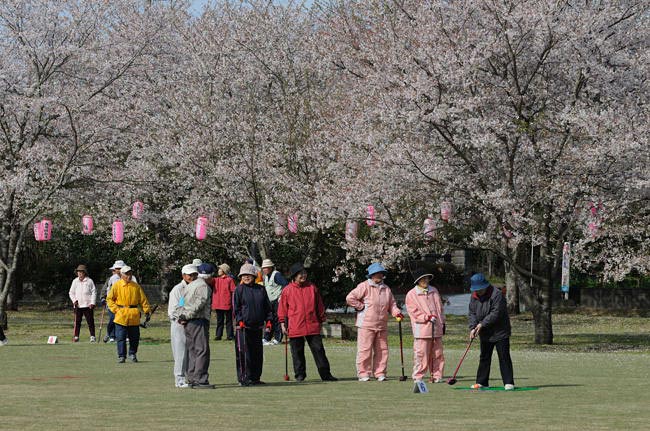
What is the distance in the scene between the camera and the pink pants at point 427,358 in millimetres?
16516

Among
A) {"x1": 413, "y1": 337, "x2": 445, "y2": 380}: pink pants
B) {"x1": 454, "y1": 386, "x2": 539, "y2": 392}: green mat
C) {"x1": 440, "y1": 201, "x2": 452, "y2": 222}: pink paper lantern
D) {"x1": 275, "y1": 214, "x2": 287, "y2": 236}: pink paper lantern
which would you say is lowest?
{"x1": 454, "y1": 386, "x2": 539, "y2": 392}: green mat

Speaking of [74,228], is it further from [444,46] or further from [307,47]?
[444,46]

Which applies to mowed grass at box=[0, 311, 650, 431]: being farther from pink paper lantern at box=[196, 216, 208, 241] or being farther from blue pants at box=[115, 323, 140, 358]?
pink paper lantern at box=[196, 216, 208, 241]

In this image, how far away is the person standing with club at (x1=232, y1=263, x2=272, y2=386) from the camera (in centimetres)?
1686

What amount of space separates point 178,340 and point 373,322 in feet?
9.41

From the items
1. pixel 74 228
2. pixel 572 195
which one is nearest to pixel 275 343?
pixel 572 195

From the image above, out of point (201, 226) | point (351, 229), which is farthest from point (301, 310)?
point (201, 226)

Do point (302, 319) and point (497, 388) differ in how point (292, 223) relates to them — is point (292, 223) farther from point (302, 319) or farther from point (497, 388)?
point (497, 388)

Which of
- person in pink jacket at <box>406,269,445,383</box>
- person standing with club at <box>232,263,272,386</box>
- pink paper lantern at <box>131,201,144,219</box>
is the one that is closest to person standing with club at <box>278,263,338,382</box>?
person standing with club at <box>232,263,272,386</box>

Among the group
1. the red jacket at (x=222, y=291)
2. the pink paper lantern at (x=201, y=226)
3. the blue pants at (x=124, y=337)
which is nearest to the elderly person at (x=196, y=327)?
the blue pants at (x=124, y=337)

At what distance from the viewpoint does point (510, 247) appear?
29.7 meters

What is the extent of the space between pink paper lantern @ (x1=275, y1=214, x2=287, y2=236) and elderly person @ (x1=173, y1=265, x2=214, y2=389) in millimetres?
19765

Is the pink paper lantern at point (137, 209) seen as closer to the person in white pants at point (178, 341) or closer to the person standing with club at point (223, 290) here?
the person standing with club at point (223, 290)

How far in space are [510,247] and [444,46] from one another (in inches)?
201
